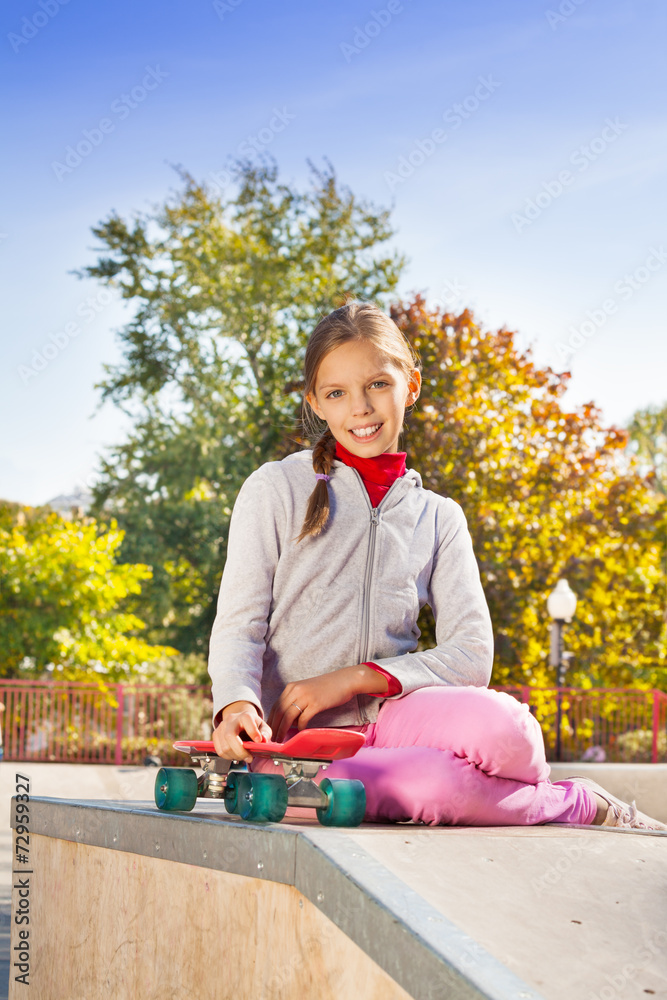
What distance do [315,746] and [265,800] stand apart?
0.46 ft

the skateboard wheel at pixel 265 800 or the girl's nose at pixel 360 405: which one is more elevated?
the girl's nose at pixel 360 405

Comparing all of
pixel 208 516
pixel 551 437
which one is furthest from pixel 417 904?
pixel 208 516

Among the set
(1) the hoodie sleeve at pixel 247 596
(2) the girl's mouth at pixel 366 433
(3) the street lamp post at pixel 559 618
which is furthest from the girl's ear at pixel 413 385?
(3) the street lamp post at pixel 559 618

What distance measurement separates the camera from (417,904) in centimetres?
120

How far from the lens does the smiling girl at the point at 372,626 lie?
192 cm

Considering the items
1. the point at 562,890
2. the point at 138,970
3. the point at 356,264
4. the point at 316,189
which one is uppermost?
the point at 316,189

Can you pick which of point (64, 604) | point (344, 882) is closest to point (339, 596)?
point (344, 882)

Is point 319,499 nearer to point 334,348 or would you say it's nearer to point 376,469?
point 376,469

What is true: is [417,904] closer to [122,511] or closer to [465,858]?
[465,858]

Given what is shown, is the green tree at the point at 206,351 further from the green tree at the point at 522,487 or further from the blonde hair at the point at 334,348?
the blonde hair at the point at 334,348

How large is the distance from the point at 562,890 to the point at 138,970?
945mm

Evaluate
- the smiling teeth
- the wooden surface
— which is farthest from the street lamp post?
the wooden surface

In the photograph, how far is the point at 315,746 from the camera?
1.76 m

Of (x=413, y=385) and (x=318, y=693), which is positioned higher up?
(x=413, y=385)
